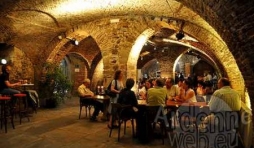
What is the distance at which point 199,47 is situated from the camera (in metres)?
10.3

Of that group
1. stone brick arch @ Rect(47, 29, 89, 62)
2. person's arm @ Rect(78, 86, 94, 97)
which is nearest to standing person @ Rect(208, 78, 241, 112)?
person's arm @ Rect(78, 86, 94, 97)

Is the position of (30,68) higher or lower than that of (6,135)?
higher

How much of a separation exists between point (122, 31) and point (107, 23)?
0.61 m

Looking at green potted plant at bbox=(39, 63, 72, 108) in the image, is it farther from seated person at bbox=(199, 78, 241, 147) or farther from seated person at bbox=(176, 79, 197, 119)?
seated person at bbox=(199, 78, 241, 147)

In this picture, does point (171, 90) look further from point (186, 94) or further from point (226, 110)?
point (226, 110)

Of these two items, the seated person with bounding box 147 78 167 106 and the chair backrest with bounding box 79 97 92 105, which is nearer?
the seated person with bounding box 147 78 167 106

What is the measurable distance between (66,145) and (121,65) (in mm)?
3471

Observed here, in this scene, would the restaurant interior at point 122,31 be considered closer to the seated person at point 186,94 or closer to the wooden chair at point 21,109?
the seated person at point 186,94

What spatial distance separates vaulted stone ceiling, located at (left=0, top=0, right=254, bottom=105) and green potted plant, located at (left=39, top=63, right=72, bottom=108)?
0.80m

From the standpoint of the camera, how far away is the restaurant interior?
2.71 m

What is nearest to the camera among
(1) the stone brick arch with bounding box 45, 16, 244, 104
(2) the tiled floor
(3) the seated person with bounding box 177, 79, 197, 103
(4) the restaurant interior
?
(4) the restaurant interior

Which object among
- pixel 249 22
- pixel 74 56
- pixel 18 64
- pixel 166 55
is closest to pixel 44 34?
pixel 18 64

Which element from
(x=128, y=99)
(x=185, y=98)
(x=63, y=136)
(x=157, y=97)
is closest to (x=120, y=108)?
(x=128, y=99)

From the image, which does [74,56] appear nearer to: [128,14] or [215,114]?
[128,14]
